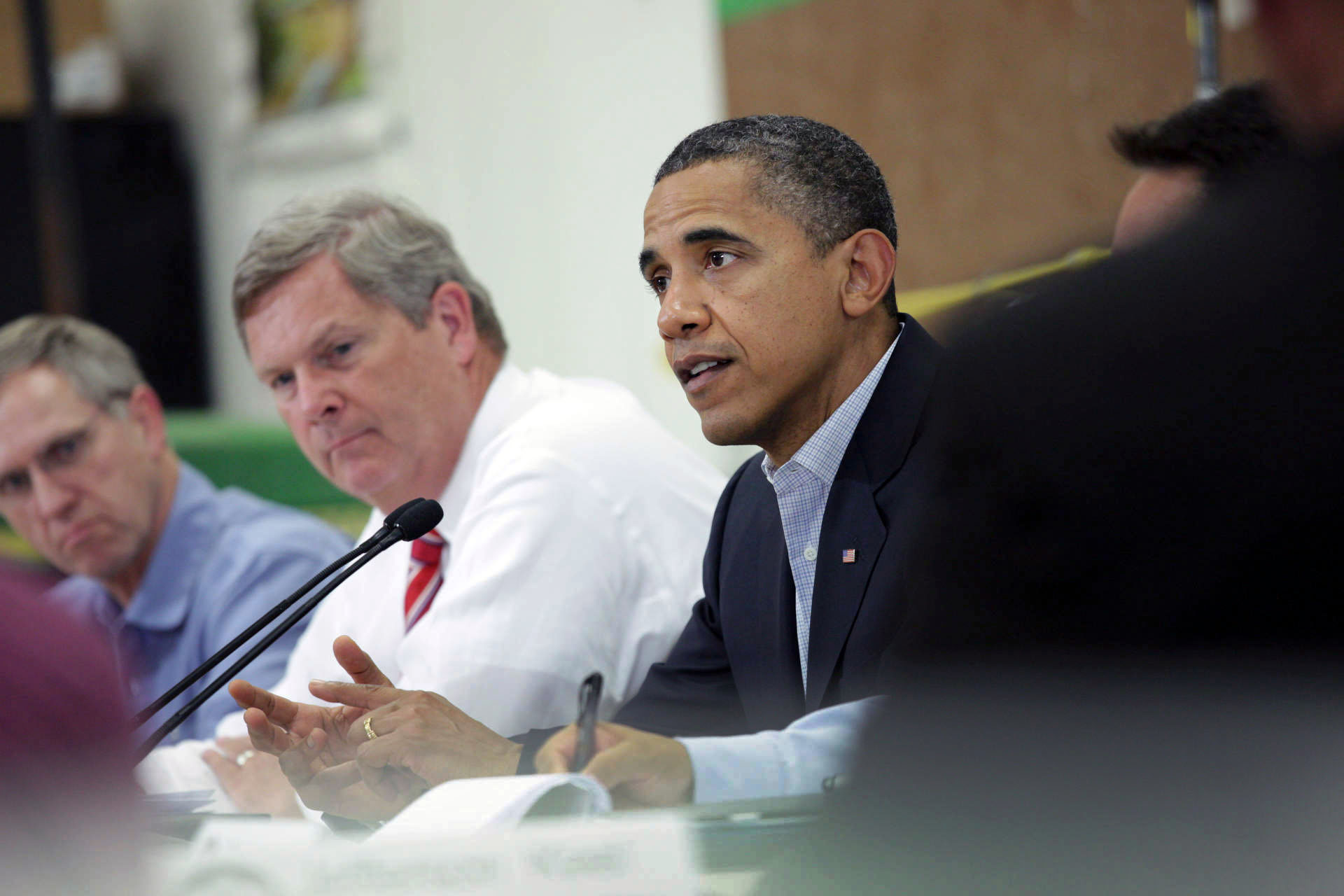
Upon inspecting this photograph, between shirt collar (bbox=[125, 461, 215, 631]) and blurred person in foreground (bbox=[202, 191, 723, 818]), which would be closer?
blurred person in foreground (bbox=[202, 191, 723, 818])

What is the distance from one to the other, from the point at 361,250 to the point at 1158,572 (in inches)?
Result: 49.0

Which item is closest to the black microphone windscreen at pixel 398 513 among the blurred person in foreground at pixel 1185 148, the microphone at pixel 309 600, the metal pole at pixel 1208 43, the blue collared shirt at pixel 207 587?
the microphone at pixel 309 600

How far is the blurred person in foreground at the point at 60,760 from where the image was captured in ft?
1.90

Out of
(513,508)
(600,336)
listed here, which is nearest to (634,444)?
(513,508)

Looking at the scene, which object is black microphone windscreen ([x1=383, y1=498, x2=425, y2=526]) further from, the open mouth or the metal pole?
the metal pole

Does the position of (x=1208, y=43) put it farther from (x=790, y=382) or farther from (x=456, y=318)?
(x=790, y=382)

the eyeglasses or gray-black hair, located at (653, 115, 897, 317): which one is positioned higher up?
gray-black hair, located at (653, 115, 897, 317)

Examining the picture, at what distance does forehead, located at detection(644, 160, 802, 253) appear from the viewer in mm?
1158

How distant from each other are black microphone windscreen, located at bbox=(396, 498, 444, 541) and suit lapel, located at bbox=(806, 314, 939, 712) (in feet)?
1.16

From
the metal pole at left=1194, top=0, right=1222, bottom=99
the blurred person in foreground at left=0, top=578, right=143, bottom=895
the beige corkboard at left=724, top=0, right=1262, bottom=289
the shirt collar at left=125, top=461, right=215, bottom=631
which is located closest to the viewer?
the blurred person in foreground at left=0, top=578, right=143, bottom=895

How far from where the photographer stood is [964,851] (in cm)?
70

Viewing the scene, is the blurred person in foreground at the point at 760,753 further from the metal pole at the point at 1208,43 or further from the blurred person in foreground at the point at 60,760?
the metal pole at the point at 1208,43

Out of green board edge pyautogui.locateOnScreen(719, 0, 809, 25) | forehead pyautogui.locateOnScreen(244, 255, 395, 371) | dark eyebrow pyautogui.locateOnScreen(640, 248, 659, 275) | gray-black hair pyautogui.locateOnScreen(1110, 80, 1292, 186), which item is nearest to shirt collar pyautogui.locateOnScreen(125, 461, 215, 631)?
forehead pyautogui.locateOnScreen(244, 255, 395, 371)

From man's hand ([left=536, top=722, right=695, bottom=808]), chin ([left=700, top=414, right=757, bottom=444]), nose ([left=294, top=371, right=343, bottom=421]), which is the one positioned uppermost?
chin ([left=700, top=414, right=757, bottom=444])
